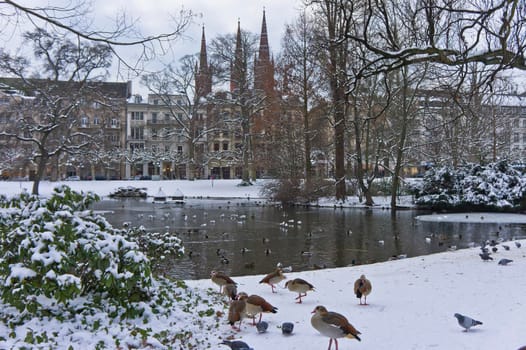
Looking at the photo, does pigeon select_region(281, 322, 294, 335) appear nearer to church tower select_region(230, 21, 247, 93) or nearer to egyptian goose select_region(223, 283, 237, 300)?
egyptian goose select_region(223, 283, 237, 300)

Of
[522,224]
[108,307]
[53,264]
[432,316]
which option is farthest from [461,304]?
[522,224]

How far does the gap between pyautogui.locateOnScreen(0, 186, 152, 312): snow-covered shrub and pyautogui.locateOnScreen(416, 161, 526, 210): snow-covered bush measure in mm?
24213

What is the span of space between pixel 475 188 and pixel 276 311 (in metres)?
23.9

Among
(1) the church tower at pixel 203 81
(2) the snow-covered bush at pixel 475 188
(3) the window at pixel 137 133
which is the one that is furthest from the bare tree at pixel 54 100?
(3) the window at pixel 137 133

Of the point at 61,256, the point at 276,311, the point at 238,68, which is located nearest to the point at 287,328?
the point at 276,311

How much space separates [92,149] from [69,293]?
37892 mm

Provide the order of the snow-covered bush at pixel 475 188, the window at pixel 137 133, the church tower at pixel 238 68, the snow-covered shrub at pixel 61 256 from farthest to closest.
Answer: the window at pixel 137 133, the church tower at pixel 238 68, the snow-covered bush at pixel 475 188, the snow-covered shrub at pixel 61 256

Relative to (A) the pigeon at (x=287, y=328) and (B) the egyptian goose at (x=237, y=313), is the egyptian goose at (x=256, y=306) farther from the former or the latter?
(A) the pigeon at (x=287, y=328)

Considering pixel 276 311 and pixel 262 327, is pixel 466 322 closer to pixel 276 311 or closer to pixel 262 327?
pixel 276 311

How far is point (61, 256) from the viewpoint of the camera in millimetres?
5203

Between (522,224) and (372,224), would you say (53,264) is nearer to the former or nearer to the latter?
(372,224)

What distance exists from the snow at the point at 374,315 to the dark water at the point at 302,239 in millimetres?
2752

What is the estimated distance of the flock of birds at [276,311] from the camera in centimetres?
475

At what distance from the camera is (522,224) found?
21406 mm
